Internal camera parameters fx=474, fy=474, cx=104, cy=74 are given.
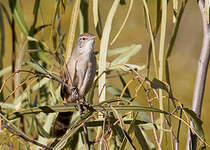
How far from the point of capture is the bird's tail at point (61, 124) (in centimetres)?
293

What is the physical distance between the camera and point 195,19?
29.9 ft

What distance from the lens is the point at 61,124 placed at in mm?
3100

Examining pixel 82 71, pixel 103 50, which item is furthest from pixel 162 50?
pixel 82 71

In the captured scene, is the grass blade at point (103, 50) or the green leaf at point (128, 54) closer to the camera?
the grass blade at point (103, 50)

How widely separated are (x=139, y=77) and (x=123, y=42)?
7.22 meters

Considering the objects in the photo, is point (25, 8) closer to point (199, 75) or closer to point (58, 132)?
point (58, 132)

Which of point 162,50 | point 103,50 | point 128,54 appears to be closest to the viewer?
point 162,50

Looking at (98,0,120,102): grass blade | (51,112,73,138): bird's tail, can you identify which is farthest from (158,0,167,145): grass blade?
(51,112,73,138): bird's tail

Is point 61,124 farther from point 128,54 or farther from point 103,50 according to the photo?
point 103,50

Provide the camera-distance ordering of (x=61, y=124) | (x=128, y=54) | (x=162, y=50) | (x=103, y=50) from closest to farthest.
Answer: (x=162, y=50) < (x=103, y=50) < (x=61, y=124) < (x=128, y=54)

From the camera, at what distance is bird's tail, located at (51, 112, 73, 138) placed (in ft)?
9.61

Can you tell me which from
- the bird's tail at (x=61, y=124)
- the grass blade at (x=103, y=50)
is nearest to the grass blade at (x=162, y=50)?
the grass blade at (x=103, y=50)

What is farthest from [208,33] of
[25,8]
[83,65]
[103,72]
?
[25,8]

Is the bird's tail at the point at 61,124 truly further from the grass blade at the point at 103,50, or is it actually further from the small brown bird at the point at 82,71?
the grass blade at the point at 103,50
